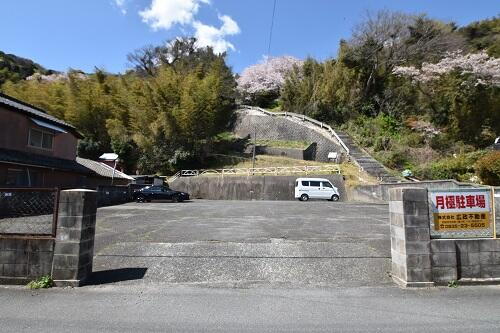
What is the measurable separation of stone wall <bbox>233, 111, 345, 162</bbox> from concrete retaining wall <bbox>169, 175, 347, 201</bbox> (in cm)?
694

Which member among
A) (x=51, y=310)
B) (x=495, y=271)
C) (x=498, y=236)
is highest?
(x=498, y=236)

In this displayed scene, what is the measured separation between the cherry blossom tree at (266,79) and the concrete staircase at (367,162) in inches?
811

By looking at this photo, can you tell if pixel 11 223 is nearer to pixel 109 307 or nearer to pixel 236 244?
pixel 109 307

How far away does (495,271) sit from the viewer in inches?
254

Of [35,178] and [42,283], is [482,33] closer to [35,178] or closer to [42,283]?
[35,178]

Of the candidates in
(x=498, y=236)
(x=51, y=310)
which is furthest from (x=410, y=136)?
(x=51, y=310)

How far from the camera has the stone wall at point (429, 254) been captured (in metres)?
6.28

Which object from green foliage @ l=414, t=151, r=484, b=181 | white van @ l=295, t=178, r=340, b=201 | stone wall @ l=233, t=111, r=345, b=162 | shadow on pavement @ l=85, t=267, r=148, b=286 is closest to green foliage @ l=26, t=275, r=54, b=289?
shadow on pavement @ l=85, t=267, r=148, b=286

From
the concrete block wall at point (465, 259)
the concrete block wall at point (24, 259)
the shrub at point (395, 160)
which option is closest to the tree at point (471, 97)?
the shrub at point (395, 160)

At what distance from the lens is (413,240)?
6.32 metres

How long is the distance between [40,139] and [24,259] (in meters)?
16.1

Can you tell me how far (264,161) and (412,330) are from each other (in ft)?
107

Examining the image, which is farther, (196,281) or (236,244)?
(236,244)

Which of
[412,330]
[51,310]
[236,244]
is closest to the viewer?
Result: [412,330]
